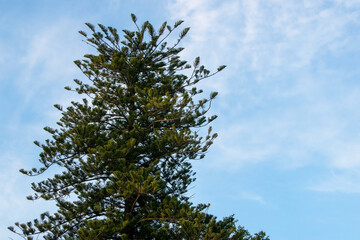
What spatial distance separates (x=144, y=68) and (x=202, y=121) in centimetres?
229

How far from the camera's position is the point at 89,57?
35.8 feet

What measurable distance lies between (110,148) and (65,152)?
5.33 feet

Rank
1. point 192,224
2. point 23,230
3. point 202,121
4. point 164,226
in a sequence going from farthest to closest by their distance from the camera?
point 202,121
point 23,230
point 164,226
point 192,224

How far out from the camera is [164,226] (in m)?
7.93

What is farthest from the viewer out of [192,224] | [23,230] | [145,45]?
[145,45]

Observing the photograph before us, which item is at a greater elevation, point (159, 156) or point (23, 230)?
point (159, 156)

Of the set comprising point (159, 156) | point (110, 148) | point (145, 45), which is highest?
point (145, 45)

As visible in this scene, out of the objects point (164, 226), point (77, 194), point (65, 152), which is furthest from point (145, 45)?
point (164, 226)

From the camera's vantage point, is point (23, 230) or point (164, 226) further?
point (23, 230)

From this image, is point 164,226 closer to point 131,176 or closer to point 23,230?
point 131,176

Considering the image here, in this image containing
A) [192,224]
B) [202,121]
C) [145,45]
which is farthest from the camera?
[145,45]

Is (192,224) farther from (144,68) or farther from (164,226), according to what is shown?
(144,68)

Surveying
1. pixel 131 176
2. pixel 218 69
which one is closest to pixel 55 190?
pixel 131 176

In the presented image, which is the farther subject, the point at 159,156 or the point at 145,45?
the point at 145,45
